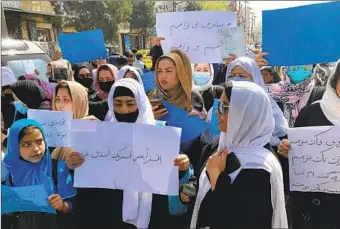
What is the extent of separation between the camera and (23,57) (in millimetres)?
5664

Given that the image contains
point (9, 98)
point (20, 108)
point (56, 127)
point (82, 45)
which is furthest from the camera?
point (82, 45)

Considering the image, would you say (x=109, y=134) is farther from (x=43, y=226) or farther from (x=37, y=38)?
(x=37, y=38)

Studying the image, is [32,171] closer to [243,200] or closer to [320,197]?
[243,200]

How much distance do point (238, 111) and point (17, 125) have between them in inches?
45.5

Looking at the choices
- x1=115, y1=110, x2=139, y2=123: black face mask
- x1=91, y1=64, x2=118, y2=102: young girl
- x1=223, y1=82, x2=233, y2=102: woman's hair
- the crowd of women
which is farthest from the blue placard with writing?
x1=91, y1=64, x2=118, y2=102: young girl

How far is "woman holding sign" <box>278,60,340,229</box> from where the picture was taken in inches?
73.8

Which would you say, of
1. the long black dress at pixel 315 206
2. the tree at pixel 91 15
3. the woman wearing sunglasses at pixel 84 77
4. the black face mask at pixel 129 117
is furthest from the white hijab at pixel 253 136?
the tree at pixel 91 15

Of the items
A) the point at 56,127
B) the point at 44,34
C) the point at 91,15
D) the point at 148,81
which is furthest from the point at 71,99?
the point at 44,34

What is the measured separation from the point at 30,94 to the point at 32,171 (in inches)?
59.3

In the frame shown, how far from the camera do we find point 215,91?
132 inches

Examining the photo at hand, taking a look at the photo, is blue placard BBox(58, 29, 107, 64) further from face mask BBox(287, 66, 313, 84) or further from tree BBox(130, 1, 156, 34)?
tree BBox(130, 1, 156, 34)

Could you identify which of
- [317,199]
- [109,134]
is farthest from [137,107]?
[317,199]

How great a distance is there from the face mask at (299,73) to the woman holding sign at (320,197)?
1053 millimetres

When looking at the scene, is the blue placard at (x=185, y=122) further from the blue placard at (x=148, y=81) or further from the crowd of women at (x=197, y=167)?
the blue placard at (x=148, y=81)
